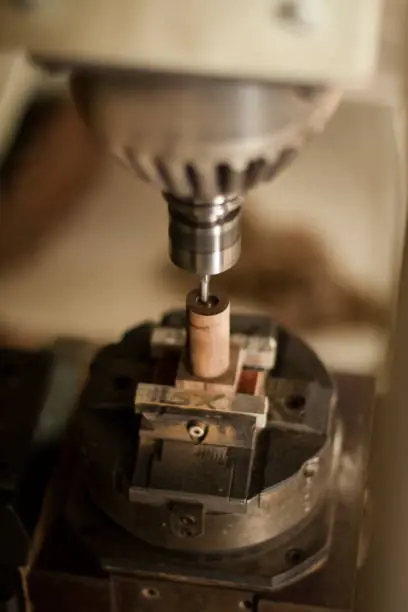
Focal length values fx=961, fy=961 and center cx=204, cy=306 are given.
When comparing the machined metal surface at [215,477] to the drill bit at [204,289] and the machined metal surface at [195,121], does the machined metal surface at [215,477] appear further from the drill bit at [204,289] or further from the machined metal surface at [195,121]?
the machined metal surface at [195,121]

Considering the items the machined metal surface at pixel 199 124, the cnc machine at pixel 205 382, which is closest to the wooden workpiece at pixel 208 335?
the cnc machine at pixel 205 382

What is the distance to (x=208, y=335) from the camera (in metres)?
0.63

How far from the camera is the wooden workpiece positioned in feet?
2.06

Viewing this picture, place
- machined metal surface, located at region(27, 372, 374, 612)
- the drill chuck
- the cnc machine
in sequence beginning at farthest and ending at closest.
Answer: machined metal surface, located at region(27, 372, 374, 612), the drill chuck, the cnc machine

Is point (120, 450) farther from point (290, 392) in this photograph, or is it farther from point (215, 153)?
point (215, 153)

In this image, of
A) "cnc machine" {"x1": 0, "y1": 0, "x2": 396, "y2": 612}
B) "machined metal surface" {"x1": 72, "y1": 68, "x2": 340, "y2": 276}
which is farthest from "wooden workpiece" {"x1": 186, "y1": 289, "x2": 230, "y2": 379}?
"machined metal surface" {"x1": 72, "y1": 68, "x2": 340, "y2": 276}

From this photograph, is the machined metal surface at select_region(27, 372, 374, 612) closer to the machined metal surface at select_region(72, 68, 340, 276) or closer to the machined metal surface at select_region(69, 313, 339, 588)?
the machined metal surface at select_region(69, 313, 339, 588)

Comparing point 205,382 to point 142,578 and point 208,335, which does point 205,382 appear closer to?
point 208,335

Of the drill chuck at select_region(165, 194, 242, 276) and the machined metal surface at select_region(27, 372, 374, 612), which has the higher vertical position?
the drill chuck at select_region(165, 194, 242, 276)

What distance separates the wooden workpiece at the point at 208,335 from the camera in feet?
2.06

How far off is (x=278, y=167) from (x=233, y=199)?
6 centimetres

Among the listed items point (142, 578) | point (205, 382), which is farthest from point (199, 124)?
point (142, 578)

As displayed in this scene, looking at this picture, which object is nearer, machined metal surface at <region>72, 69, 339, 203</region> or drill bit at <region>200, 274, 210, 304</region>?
machined metal surface at <region>72, 69, 339, 203</region>

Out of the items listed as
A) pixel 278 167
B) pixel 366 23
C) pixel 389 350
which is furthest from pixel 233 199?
pixel 389 350
